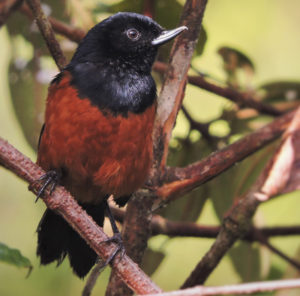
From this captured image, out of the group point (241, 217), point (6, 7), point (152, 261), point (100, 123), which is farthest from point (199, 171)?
point (6, 7)

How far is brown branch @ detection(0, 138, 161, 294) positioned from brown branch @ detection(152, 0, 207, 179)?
816mm

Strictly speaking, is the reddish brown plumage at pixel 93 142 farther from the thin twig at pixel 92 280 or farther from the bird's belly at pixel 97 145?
the thin twig at pixel 92 280

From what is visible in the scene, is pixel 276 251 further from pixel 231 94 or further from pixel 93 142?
pixel 93 142

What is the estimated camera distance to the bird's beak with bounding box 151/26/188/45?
9.70 ft

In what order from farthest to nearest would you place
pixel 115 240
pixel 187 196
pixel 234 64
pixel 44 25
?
pixel 234 64 → pixel 187 196 → pixel 44 25 → pixel 115 240

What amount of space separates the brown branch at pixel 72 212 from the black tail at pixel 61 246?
3.06ft

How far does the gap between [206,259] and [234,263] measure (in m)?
0.93

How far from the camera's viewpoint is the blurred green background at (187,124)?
3.79 metres

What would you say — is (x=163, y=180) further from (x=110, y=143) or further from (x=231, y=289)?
(x=231, y=289)

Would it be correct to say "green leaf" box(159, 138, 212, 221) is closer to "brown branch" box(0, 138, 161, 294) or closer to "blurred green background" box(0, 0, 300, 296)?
"blurred green background" box(0, 0, 300, 296)

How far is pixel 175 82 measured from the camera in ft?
9.71

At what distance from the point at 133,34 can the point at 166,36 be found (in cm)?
21

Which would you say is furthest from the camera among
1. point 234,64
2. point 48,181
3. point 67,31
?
point 234,64

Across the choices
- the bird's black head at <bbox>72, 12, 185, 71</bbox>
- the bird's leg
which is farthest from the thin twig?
the bird's black head at <bbox>72, 12, 185, 71</bbox>
